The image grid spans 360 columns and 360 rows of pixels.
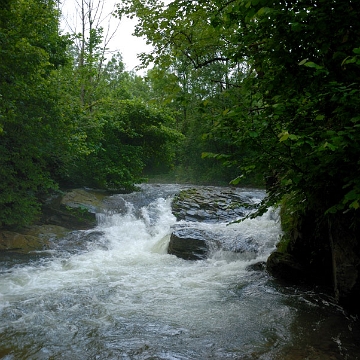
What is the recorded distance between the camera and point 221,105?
540cm

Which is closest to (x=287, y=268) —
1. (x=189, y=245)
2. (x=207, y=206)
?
(x=189, y=245)

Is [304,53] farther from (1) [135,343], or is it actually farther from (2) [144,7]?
(2) [144,7]

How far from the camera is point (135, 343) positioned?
4.22 m

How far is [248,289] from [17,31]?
7.23m

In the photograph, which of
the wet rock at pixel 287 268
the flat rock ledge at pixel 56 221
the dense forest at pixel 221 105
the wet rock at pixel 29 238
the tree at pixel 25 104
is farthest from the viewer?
the flat rock ledge at pixel 56 221

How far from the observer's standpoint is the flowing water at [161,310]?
160 inches

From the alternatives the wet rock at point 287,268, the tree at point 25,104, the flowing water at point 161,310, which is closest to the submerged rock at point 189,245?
the flowing water at point 161,310

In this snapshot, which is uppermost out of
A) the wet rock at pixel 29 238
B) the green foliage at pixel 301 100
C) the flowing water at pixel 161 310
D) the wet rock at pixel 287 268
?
the green foliage at pixel 301 100

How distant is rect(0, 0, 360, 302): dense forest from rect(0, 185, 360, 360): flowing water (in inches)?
52.4

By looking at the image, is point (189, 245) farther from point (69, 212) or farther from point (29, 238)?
point (69, 212)

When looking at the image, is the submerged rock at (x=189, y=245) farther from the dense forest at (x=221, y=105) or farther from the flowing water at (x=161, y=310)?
the dense forest at (x=221, y=105)

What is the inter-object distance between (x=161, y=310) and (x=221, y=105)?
3253 millimetres

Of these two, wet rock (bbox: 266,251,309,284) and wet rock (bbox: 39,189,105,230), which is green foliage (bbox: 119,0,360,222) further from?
wet rock (bbox: 39,189,105,230)

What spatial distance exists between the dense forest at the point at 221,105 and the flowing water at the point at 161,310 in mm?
1331
